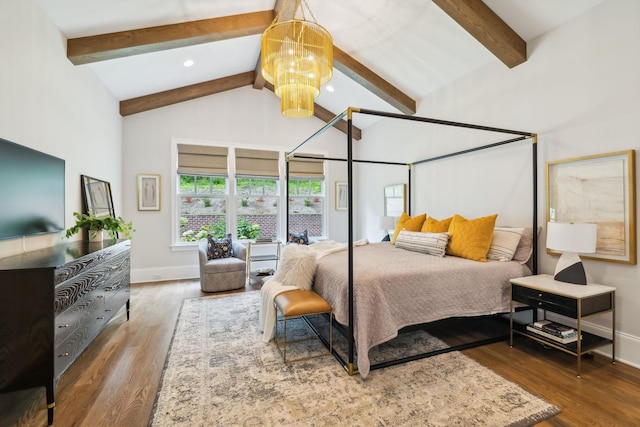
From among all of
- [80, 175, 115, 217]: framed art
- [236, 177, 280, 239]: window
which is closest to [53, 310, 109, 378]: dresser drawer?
[80, 175, 115, 217]: framed art

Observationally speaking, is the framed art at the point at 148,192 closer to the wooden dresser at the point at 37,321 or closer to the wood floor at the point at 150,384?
the wood floor at the point at 150,384

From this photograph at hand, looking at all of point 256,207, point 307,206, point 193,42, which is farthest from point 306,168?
point 193,42

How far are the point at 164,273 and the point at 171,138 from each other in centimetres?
238

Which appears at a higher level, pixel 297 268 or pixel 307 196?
pixel 307 196

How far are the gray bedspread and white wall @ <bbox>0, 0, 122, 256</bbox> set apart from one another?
2.52 m

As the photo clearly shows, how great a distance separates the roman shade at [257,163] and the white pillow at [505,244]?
4042mm

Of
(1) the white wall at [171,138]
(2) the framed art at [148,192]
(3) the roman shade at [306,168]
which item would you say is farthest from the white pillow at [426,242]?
(2) the framed art at [148,192]

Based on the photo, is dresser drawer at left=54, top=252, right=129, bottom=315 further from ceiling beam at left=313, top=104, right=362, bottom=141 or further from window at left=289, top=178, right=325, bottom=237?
ceiling beam at left=313, top=104, right=362, bottom=141

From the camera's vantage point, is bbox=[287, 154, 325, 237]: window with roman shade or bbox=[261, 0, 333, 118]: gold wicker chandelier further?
bbox=[287, 154, 325, 237]: window with roman shade

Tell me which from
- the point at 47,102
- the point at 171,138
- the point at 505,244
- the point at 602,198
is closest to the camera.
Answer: the point at 602,198

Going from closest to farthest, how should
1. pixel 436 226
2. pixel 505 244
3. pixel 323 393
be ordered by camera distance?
1. pixel 323 393
2. pixel 505 244
3. pixel 436 226

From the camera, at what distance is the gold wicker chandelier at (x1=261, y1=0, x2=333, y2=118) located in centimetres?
277

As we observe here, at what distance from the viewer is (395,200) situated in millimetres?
5332

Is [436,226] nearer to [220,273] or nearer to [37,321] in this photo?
[220,273]
